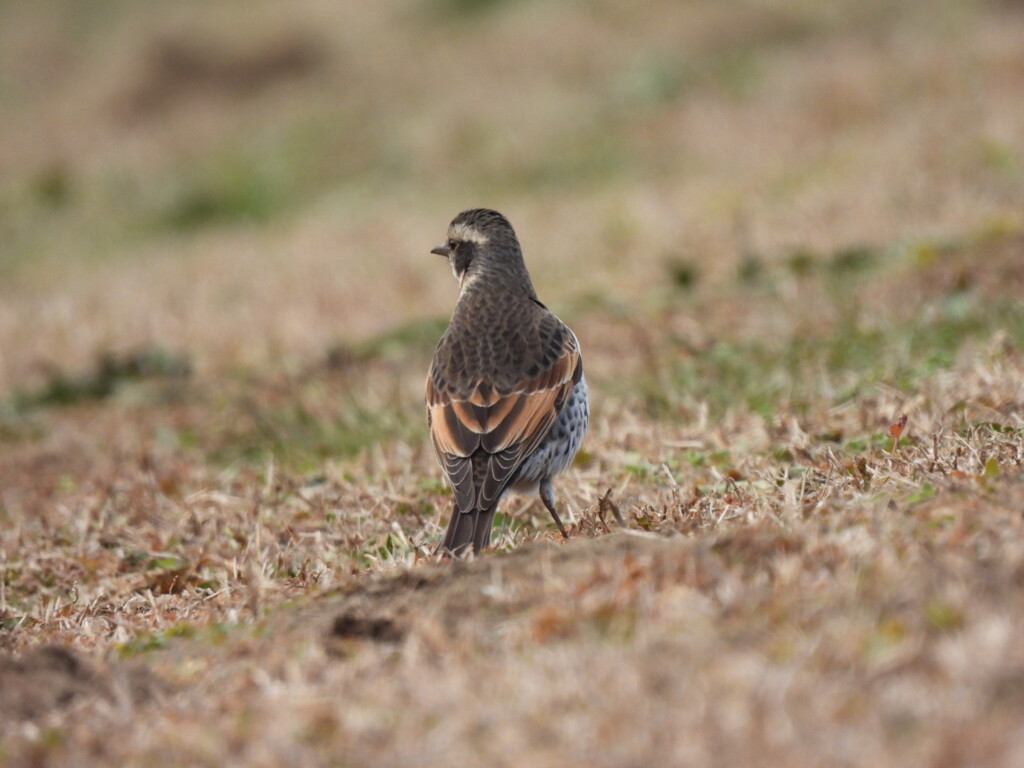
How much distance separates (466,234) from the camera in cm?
690

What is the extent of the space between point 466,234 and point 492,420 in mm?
1506

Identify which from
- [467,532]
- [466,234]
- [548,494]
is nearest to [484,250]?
[466,234]

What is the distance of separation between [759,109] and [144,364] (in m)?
9.71

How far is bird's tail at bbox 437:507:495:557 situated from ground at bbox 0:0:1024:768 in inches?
8.4

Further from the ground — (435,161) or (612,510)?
(435,161)

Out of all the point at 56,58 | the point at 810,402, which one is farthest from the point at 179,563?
the point at 56,58

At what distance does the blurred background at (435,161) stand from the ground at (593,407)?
79mm

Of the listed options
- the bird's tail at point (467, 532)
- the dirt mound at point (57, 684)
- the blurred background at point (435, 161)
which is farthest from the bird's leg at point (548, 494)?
the blurred background at point (435, 161)

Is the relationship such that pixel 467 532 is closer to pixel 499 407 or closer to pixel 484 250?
pixel 499 407

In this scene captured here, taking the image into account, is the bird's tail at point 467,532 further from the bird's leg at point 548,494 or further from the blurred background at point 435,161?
the blurred background at point 435,161

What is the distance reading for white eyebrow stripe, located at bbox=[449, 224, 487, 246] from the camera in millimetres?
6809

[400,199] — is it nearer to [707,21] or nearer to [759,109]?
[759,109]

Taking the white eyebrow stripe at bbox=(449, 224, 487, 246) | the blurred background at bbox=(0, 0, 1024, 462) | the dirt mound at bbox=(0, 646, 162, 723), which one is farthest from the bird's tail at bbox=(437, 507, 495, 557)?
the blurred background at bbox=(0, 0, 1024, 462)

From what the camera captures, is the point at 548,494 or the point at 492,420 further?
the point at 548,494
